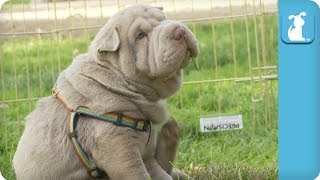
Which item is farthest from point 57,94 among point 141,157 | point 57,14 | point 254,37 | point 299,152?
point 254,37

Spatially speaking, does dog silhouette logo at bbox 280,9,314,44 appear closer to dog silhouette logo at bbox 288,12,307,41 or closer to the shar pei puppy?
dog silhouette logo at bbox 288,12,307,41

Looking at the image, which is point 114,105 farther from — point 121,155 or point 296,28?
point 296,28

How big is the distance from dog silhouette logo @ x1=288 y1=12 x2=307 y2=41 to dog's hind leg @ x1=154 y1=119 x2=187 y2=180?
1.59 feet

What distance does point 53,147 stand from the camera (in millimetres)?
2096

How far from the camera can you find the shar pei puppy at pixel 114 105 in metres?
2.02

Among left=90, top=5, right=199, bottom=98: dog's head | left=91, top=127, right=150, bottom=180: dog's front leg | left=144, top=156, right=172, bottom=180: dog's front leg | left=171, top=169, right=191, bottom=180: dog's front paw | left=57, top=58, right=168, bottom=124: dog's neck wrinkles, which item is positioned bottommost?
left=171, top=169, right=191, bottom=180: dog's front paw

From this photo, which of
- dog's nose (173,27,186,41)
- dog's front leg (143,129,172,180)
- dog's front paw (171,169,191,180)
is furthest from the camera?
dog's front paw (171,169,191,180)

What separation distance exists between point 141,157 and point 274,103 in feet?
2.13

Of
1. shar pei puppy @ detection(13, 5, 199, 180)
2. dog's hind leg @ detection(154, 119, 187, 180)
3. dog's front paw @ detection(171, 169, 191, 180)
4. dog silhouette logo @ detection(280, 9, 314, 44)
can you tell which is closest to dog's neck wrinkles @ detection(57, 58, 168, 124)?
shar pei puppy @ detection(13, 5, 199, 180)

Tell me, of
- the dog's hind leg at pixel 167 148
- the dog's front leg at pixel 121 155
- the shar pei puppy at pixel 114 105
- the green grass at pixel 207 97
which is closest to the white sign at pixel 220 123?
the green grass at pixel 207 97

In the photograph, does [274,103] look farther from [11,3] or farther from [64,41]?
[11,3]

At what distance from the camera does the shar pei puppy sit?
2.02 m

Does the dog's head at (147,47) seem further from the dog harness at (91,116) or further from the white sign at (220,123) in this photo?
the white sign at (220,123)

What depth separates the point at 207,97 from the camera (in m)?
2.62
